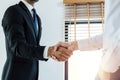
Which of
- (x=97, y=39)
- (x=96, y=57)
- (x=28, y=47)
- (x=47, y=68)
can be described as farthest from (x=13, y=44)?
(x=96, y=57)

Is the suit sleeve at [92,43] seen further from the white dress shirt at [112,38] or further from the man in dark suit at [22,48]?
the white dress shirt at [112,38]

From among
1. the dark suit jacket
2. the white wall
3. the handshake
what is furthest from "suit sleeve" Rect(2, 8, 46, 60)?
the white wall

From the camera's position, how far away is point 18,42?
1208 mm

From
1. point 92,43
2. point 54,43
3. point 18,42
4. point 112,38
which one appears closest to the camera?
point 112,38

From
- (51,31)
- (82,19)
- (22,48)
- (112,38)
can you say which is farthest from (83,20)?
(112,38)

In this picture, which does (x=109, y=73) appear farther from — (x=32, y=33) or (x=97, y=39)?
(x=32, y=33)

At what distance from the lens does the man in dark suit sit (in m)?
1.22

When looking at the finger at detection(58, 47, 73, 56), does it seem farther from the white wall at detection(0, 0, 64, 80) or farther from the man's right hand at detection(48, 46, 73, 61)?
the white wall at detection(0, 0, 64, 80)

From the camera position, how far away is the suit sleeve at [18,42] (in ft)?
3.96

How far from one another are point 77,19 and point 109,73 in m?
1.49

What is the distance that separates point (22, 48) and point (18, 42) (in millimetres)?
36

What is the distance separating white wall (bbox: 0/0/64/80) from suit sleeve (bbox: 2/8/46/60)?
32.3 inches

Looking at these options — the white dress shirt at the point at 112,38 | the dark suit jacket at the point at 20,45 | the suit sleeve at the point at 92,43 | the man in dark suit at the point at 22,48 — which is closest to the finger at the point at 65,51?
the man in dark suit at the point at 22,48

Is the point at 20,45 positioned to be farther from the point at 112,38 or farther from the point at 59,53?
the point at 112,38
